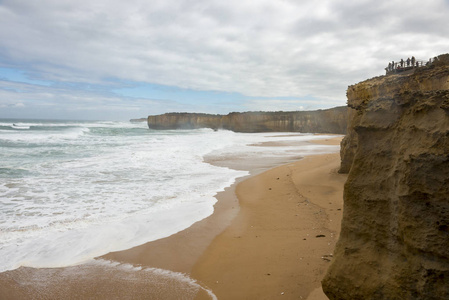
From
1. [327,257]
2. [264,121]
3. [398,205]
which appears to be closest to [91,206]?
[327,257]

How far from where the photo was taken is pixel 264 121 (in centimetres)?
6128

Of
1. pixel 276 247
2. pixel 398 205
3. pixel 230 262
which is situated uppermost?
pixel 398 205

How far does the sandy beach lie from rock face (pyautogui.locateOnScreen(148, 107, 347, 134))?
146 feet

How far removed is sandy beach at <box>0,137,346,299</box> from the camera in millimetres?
3719

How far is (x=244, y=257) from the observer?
14.9ft

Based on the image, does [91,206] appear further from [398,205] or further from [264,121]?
[264,121]

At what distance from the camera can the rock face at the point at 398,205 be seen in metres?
2.21

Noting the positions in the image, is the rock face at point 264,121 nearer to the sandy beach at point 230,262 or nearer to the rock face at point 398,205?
the sandy beach at point 230,262

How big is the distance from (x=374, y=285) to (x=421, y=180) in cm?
91

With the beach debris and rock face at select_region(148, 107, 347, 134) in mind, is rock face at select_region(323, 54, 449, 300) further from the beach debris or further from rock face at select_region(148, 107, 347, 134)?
rock face at select_region(148, 107, 347, 134)

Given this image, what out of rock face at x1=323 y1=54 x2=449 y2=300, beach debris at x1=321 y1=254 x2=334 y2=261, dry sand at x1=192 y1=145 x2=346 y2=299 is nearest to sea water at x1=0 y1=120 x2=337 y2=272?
dry sand at x1=192 y1=145 x2=346 y2=299

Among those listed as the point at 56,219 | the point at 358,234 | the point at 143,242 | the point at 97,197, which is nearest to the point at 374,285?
the point at 358,234

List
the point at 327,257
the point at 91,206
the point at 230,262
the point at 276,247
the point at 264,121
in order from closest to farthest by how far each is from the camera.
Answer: the point at 327,257 < the point at 230,262 < the point at 276,247 < the point at 91,206 < the point at 264,121

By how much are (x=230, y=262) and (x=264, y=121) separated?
57.8 meters
